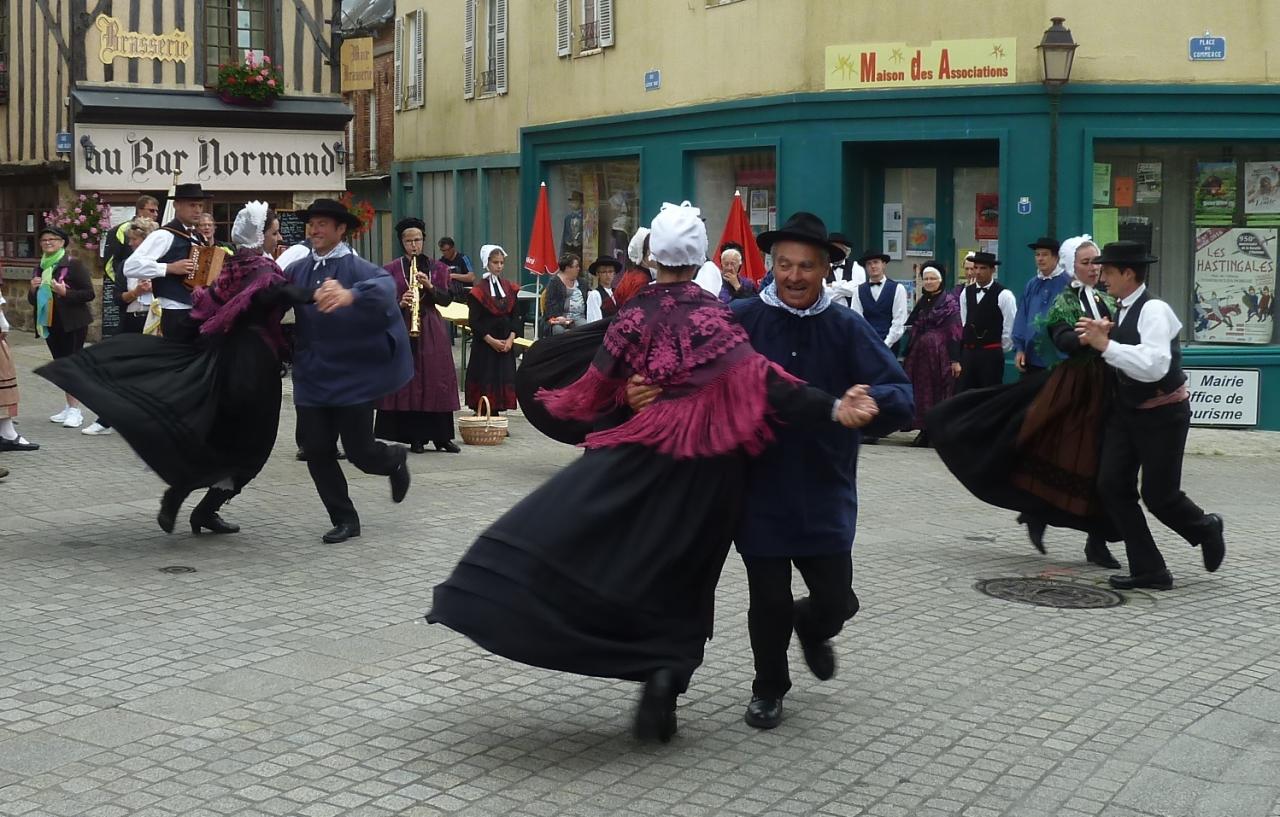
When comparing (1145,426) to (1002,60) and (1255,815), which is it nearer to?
(1255,815)

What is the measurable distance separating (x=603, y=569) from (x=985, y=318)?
958 cm

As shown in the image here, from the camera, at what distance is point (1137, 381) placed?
8586 millimetres

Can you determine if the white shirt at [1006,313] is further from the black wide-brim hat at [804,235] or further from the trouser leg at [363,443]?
the black wide-brim hat at [804,235]

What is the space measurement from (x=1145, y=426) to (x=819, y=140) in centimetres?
1043

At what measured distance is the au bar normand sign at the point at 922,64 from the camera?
17.4m

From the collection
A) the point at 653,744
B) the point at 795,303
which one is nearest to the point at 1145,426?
the point at 795,303

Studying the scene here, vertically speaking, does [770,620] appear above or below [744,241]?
below

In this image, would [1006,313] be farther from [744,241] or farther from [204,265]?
[204,265]

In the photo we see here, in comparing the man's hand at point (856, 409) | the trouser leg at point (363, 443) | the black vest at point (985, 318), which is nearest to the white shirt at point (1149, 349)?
the man's hand at point (856, 409)

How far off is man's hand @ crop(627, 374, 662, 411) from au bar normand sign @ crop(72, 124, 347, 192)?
21563mm

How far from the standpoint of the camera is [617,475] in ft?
18.6

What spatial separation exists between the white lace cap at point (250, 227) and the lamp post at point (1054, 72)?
9498mm

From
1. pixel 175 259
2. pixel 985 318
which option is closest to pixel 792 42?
pixel 985 318

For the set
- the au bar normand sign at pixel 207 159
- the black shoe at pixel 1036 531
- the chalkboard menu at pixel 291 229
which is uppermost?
the au bar normand sign at pixel 207 159
